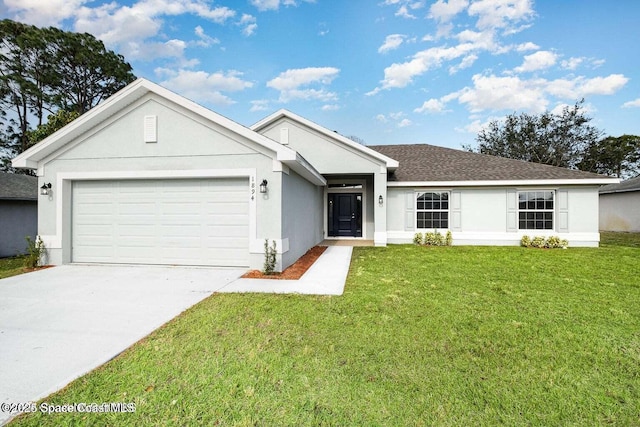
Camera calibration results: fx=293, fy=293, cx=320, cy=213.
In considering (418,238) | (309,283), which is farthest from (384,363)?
(418,238)

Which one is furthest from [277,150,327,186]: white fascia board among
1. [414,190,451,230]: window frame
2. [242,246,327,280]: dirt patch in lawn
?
[414,190,451,230]: window frame

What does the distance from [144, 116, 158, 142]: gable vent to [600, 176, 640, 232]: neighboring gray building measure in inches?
1008

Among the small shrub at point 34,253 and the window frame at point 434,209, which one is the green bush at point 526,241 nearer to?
the window frame at point 434,209

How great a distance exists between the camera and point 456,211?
1240 centimetres

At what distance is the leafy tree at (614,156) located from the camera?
29.8 m

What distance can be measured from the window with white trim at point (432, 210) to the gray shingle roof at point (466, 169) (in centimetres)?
76

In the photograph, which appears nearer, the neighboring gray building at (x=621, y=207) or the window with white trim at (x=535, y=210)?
the window with white trim at (x=535, y=210)

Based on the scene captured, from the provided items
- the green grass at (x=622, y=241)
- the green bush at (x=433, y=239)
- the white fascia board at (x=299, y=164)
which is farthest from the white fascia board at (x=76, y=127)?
the green grass at (x=622, y=241)

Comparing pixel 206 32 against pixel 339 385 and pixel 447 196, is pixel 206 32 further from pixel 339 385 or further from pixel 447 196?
pixel 339 385

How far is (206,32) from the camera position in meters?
12.9

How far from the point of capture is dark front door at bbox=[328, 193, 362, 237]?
1423cm

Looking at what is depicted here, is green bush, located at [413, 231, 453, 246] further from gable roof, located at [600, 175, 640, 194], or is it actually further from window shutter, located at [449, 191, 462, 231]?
gable roof, located at [600, 175, 640, 194]

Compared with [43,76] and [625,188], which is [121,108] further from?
[625,188]

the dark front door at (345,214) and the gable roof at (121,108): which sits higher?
the gable roof at (121,108)
